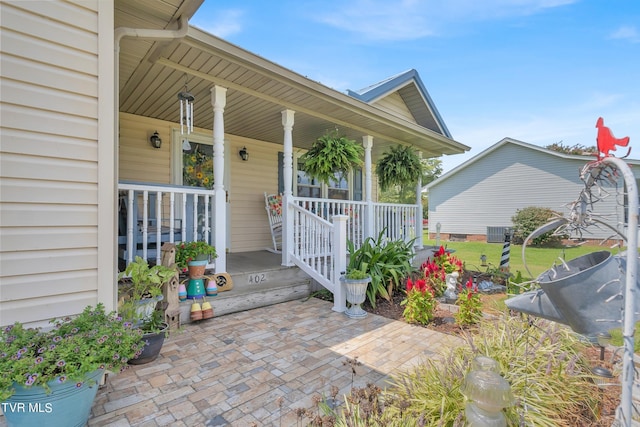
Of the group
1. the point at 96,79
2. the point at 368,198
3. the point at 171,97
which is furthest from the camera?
the point at 368,198

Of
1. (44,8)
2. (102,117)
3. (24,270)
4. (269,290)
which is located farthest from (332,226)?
(44,8)

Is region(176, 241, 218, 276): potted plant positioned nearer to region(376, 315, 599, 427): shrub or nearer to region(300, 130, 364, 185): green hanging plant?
region(300, 130, 364, 185): green hanging plant

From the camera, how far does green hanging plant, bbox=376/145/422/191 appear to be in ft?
19.1

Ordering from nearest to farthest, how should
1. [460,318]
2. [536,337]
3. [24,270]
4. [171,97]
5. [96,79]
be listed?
[24,270], [96,79], [536,337], [460,318], [171,97]

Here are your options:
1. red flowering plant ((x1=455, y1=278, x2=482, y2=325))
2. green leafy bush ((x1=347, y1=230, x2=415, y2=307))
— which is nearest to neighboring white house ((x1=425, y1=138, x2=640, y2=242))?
green leafy bush ((x1=347, y1=230, x2=415, y2=307))

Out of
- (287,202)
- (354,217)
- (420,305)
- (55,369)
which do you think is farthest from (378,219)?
(55,369)

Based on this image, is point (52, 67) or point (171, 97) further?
point (171, 97)

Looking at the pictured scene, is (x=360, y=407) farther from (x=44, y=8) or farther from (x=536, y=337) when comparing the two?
(x=44, y=8)

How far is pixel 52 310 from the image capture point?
197 centimetres

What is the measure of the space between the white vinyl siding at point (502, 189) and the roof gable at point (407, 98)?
337 inches

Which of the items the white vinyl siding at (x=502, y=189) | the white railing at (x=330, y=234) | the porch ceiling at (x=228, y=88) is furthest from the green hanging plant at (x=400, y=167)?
the white vinyl siding at (x=502, y=189)

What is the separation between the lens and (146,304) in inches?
101

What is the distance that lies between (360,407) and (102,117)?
2.45 m

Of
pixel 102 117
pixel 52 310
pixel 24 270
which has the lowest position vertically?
pixel 52 310
